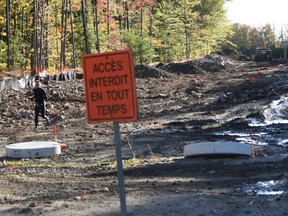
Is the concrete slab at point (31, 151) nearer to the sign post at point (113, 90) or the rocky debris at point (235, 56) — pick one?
the sign post at point (113, 90)

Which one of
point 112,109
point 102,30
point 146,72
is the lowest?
point 112,109

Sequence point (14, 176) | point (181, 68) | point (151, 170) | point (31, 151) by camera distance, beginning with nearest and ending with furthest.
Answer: point (14, 176)
point (151, 170)
point (31, 151)
point (181, 68)

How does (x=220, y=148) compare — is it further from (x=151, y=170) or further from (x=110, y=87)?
(x=110, y=87)

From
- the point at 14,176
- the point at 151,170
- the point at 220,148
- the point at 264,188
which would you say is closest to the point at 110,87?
the point at 264,188

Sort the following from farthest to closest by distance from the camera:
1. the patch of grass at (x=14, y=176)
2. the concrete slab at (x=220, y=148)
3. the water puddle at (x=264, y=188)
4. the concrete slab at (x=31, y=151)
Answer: the concrete slab at (x=31, y=151)
the concrete slab at (x=220, y=148)
the patch of grass at (x=14, y=176)
the water puddle at (x=264, y=188)

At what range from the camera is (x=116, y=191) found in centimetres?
911

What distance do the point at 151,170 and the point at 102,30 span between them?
5736 centimetres

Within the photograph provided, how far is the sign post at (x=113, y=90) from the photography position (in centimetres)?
470

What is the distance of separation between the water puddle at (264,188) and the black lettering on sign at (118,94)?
451cm

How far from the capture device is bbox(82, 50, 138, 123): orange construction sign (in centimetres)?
470

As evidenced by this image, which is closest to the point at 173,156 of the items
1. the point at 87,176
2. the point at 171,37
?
the point at 87,176

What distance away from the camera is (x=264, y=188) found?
29.8 feet

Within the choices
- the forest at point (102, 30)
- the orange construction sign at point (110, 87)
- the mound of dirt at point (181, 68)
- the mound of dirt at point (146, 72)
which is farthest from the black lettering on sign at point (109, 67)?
the mound of dirt at point (181, 68)

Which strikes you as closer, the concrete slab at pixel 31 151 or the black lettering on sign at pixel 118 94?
the black lettering on sign at pixel 118 94
